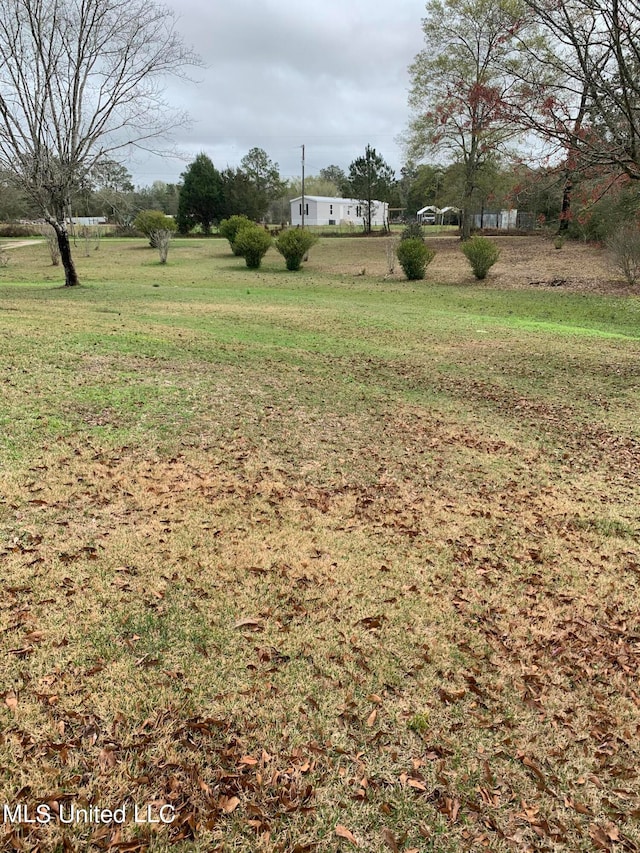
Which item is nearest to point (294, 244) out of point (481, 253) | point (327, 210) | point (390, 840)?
point (481, 253)

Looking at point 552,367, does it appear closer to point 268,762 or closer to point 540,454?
point 540,454

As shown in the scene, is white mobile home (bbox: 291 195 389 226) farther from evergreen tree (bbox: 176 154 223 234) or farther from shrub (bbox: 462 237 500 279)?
shrub (bbox: 462 237 500 279)

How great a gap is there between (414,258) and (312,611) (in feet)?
64.6

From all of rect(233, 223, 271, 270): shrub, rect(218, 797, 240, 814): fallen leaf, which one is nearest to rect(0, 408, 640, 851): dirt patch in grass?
rect(218, 797, 240, 814): fallen leaf

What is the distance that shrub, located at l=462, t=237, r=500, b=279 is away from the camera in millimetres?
19750

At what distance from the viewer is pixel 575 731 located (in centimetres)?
234

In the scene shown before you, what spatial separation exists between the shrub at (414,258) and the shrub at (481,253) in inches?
61.7

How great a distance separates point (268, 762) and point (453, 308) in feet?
48.2

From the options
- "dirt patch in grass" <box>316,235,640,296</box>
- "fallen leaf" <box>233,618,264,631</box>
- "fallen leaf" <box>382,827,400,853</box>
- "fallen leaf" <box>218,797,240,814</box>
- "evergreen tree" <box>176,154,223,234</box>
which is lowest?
"fallen leaf" <box>382,827,400,853</box>

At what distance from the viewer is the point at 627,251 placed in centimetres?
1645

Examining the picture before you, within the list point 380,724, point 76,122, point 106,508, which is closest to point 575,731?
point 380,724

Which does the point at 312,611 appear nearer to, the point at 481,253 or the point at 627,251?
the point at 627,251

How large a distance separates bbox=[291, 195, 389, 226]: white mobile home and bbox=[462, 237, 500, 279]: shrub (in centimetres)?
3933

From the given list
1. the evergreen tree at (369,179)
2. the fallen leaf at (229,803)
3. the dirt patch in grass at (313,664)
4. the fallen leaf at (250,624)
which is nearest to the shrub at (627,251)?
the dirt patch in grass at (313,664)
